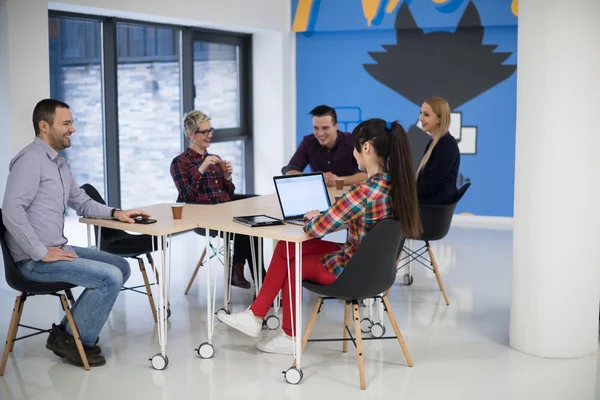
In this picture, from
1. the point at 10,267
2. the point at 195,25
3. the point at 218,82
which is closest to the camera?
the point at 10,267

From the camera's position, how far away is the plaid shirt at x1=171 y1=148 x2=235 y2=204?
18.0ft

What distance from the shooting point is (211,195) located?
558 cm

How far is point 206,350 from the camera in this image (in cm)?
433

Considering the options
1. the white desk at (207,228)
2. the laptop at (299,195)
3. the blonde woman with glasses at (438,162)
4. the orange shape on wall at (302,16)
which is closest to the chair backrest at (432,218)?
the blonde woman with glasses at (438,162)

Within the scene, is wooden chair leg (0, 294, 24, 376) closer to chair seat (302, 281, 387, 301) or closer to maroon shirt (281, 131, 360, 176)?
chair seat (302, 281, 387, 301)

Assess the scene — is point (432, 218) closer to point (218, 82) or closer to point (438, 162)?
point (438, 162)

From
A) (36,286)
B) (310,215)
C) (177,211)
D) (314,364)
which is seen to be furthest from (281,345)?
(36,286)

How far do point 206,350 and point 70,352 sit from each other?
2.34ft

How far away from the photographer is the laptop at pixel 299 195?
444 centimetres

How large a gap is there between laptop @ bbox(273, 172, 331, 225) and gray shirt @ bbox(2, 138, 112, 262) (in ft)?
3.80

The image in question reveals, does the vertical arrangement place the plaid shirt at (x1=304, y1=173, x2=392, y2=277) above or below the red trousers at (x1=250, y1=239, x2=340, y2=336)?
above

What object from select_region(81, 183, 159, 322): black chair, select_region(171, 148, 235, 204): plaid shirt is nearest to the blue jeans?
select_region(81, 183, 159, 322): black chair

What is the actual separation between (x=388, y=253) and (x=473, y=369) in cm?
84

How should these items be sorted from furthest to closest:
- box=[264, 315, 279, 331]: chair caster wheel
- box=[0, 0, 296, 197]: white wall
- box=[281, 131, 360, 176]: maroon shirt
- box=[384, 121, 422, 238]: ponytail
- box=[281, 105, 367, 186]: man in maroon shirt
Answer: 1. box=[281, 131, 360, 176]: maroon shirt
2. box=[281, 105, 367, 186]: man in maroon shirt
3. box=[0, 0, 296, 197]: white wall
4. box=[264, 315, 279, 331]: chair caster wheel
5. box=[384, 121, 422, 238]: ponytail
